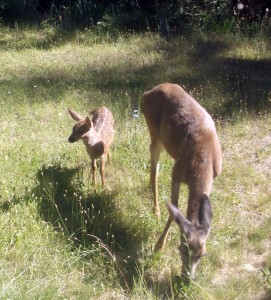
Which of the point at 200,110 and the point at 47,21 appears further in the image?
the point at 47,21

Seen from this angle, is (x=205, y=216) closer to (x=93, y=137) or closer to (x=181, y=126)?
(x=181, y=126)

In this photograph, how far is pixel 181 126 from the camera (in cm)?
619

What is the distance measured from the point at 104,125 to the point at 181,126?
1651mm

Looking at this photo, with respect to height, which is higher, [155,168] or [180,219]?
[180,219]

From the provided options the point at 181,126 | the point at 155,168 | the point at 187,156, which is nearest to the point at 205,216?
the point at 187,156

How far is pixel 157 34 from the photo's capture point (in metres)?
12.1

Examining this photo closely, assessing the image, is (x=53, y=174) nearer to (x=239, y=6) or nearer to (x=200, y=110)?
(x=200, y=110)

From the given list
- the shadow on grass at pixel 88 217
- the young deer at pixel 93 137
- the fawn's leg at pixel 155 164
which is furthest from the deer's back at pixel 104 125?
the fawn's leg at pixel 155 164

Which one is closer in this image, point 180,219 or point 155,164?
point 180,219

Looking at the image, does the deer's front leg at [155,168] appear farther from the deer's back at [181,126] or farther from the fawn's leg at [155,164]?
the deer's back at [181,126]

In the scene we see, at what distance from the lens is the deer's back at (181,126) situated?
5879 mm

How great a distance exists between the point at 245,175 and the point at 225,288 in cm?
217

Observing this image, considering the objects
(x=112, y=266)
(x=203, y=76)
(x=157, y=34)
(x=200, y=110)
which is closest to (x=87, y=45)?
(x=157, y=34)

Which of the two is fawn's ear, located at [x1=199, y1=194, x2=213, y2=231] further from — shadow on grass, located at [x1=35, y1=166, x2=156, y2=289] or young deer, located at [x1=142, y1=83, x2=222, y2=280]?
shadow on grass, located at [x1=35, y1=166, x2=156, y2=289]
